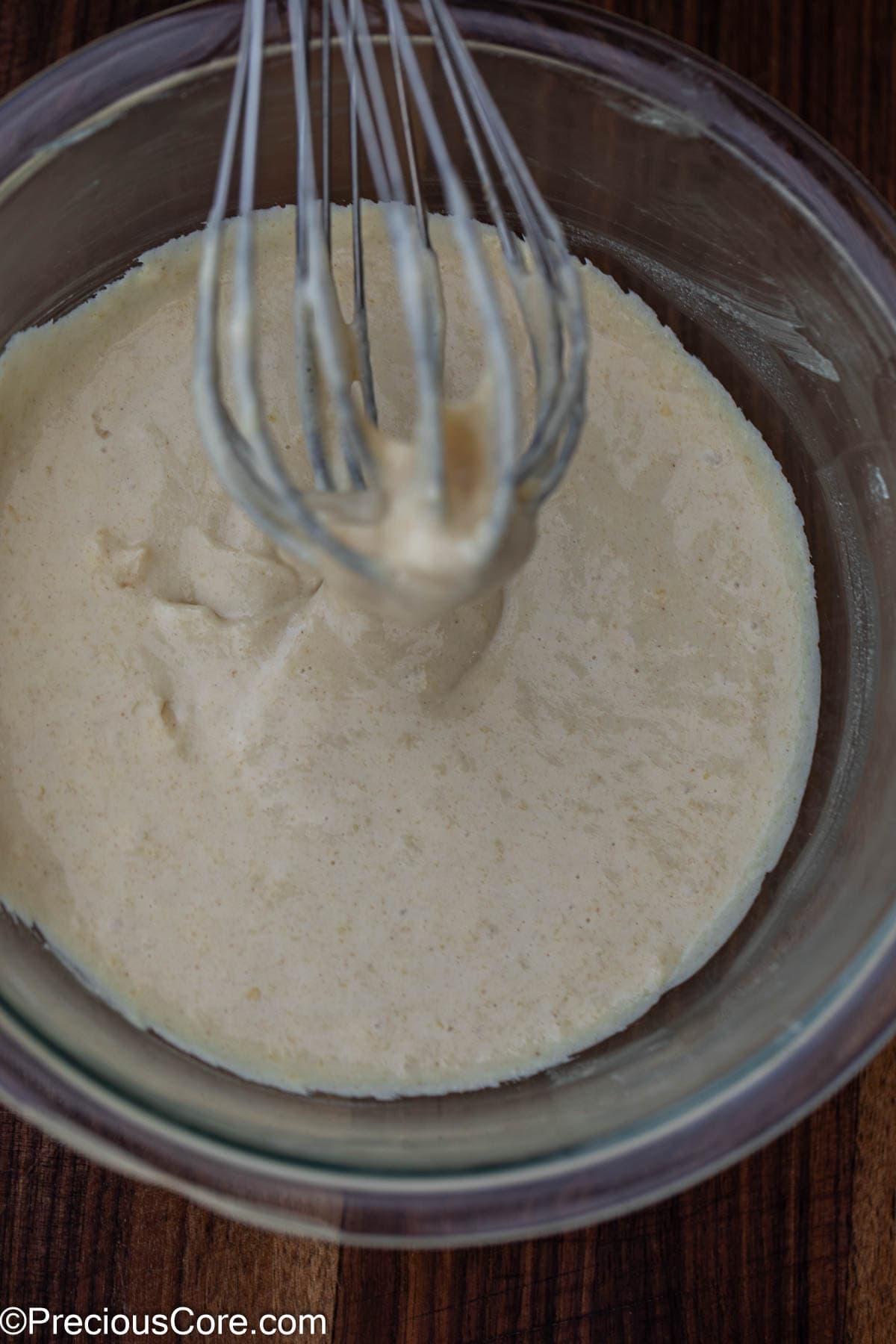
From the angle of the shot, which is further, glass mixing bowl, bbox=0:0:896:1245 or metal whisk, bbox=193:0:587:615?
glass mixing bowl, bbox=0:0:896:1245

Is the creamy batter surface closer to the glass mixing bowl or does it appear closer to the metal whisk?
the glass mixing bowl

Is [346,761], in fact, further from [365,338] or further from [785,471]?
[785,471]

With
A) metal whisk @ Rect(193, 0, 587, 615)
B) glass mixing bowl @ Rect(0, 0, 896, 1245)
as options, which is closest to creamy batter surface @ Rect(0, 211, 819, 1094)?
glass mixing bowl @ Rect(0, 0, 896, 1245)

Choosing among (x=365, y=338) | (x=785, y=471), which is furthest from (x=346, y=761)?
(x=785, y=471)

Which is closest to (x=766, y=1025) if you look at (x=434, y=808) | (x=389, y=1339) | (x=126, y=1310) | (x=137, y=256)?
(x=434, y=808)
